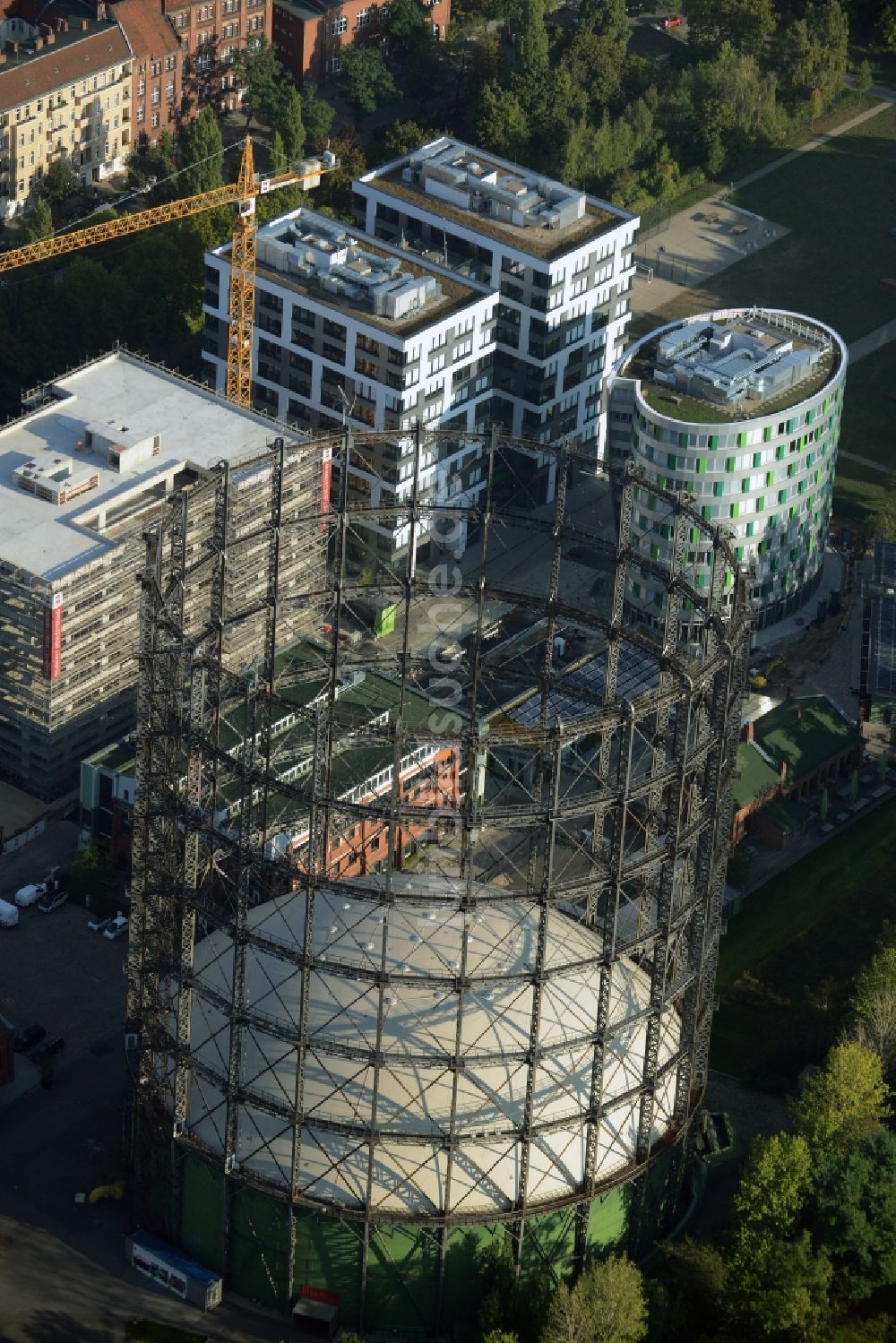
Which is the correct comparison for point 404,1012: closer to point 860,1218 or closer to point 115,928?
point 860,1218

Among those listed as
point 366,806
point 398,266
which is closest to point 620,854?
point 366,806

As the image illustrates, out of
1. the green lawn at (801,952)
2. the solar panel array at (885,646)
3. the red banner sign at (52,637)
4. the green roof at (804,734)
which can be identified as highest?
the red banner sign at (52,637)

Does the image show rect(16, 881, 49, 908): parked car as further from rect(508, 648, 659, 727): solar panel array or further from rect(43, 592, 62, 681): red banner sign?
rect(508, 648, 659, 727): solar panel array

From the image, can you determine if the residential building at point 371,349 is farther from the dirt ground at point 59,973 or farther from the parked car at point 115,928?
the dirt ground at point 59,973

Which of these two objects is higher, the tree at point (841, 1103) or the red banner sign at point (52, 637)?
the red banner sign at point (52, 637)

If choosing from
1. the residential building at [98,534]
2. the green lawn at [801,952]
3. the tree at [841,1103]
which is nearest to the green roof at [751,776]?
the green lawn at [801,952]

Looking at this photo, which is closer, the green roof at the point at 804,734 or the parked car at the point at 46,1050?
the parked car at the point at 46,1050

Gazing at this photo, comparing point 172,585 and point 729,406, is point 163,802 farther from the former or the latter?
point 729,406
